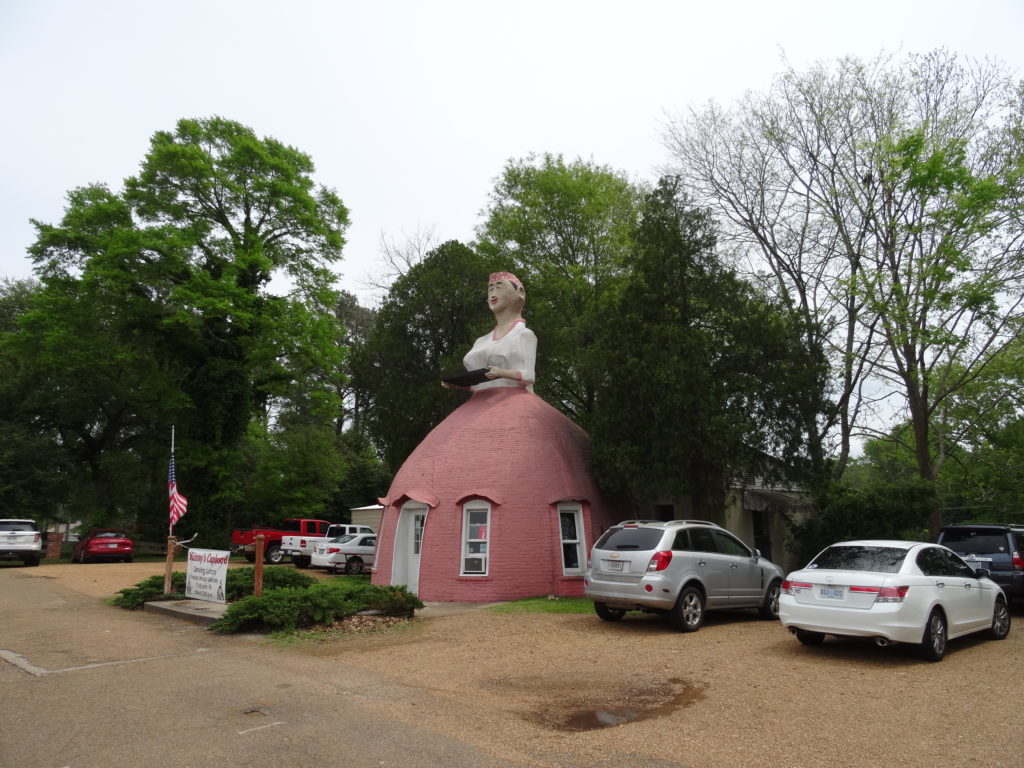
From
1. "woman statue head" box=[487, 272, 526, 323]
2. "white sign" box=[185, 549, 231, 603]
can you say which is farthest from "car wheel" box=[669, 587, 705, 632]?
"woman statue head" box=[487, 272, 526, 323]

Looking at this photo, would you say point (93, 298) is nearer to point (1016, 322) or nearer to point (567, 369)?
point (567, 369)

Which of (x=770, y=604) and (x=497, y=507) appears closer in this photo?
(x=770, y=604)

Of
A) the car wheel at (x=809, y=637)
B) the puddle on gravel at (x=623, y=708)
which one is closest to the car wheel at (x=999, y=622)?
the car wheel at (x=809, y=637)

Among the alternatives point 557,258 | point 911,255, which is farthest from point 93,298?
point 911,255

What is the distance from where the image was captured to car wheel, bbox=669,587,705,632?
11.2m

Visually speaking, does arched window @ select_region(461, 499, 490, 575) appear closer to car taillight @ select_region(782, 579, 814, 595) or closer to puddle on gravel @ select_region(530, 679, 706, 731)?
car taillight @ select_region(782, 579, 814, 595)

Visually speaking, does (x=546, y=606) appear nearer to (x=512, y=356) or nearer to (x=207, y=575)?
(x=512, y=356)

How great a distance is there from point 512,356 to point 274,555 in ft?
57.2

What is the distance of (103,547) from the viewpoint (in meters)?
28.8

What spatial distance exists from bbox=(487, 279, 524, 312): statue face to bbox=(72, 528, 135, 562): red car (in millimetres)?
20037

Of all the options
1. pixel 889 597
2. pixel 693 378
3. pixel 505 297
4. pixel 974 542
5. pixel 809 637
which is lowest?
pixel 809 637

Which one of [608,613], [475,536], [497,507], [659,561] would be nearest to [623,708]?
[659,561]

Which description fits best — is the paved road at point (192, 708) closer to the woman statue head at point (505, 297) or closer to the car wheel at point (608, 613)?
the car wheel at point (608, 613)

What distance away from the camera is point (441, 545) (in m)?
15.9
